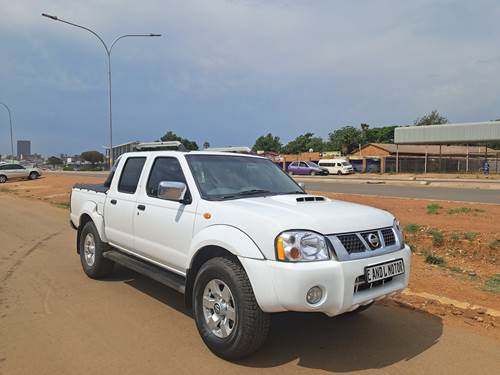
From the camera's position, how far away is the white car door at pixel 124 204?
537cm

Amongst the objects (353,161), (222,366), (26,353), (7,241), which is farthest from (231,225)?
(353,161)

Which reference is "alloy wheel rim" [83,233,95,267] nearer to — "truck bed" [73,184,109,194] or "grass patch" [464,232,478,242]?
"truck bed" [73,184,109,194]

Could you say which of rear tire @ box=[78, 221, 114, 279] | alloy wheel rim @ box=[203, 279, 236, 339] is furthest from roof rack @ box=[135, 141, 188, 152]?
alloy wheel rim @ box=[203, 279, 236, 339]

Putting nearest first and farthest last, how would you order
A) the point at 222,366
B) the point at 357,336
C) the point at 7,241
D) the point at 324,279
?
the point at 324,279 → the point at 222,366 → the point at 357,336 → the point at 7,241

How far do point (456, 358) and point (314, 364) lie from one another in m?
1.25

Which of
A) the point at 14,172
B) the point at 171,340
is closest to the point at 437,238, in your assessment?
the point at 171,340

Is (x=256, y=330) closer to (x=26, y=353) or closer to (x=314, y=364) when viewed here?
(x=314, y=364)

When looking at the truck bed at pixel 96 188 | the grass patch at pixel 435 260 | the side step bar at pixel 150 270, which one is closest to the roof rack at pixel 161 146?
the truck bed at pixel 96 188

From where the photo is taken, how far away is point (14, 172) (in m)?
39.0

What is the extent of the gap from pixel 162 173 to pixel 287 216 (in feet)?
6.61

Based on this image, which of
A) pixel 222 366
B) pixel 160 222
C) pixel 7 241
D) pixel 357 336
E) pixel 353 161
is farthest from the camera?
pixel 353 161

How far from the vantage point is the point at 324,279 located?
338cm

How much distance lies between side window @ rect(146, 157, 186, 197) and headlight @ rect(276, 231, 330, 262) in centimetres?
167

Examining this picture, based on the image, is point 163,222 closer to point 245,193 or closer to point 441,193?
point 245,193
